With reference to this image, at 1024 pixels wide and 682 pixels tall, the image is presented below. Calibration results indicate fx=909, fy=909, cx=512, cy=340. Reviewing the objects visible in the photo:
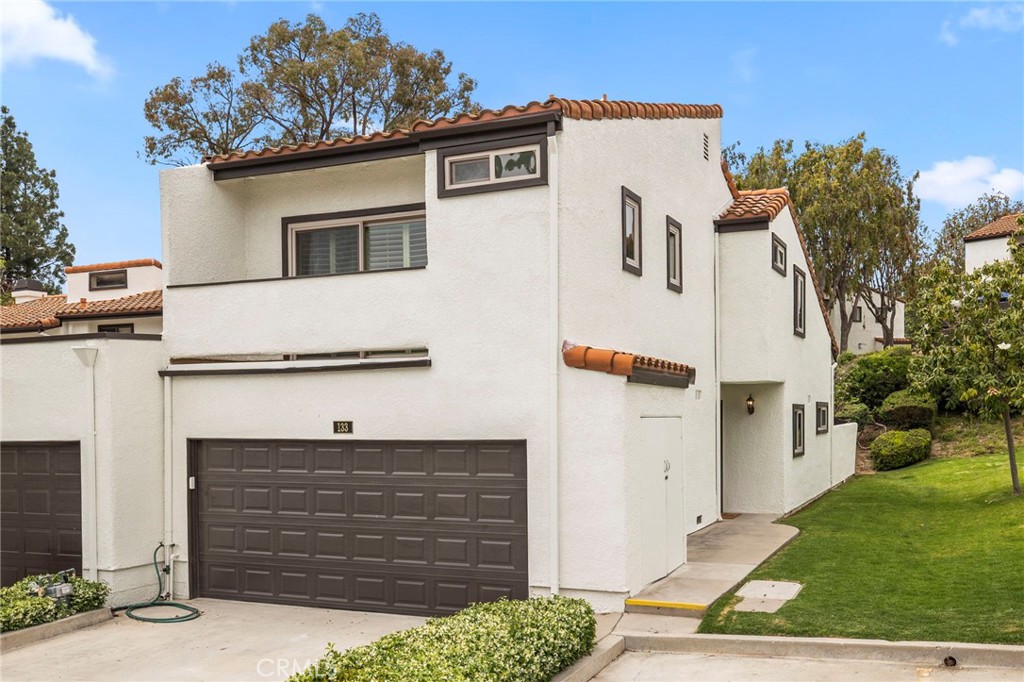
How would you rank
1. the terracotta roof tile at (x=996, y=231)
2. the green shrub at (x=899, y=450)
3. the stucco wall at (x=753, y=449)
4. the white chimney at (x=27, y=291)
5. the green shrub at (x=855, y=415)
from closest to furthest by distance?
1. the stucco wall at (x=753, y=449)
2. the white chimney at (x=27, y=291)
3. the green shrub at (x=899, y=450)
4. the green shrub at (x=855, y=415)
5. the terracotta roof tile at (x=996, y=231)

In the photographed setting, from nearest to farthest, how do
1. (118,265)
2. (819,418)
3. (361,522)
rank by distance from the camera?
(361,522)
(118,265)
(819,418)

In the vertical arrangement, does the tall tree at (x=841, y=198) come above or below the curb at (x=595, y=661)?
above

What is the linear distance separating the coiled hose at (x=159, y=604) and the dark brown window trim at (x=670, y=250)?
792 centimetres

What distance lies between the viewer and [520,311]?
10.3 m

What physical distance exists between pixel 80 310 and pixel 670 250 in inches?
453

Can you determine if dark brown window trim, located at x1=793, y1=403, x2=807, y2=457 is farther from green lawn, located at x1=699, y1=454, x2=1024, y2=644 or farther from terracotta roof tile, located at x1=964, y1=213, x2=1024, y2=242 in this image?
terracotta roof tile, located at x1=964, y1=213, x2=1024, y2=242

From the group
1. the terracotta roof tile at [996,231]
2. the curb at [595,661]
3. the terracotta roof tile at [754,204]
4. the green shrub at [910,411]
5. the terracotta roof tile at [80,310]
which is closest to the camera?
the curb at [595,661]

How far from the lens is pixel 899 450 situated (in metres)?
25.1

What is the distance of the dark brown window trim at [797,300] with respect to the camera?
18008 mm

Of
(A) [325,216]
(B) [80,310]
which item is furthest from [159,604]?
(B) [80,310]

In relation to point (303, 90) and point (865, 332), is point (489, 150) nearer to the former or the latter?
point (303, 90)

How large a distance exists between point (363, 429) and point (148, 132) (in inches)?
1007

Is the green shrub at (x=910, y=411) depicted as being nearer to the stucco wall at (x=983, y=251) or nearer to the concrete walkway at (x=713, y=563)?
the stucco wall at (x=983, y=251)

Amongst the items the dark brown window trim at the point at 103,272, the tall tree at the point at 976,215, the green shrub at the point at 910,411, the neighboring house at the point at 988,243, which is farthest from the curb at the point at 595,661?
the tall tree at the point at 976,215
